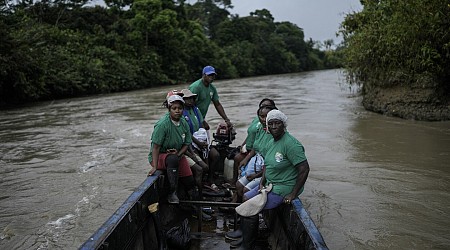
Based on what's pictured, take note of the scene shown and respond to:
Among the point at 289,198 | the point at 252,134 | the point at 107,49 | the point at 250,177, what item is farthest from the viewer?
the point at 107,49

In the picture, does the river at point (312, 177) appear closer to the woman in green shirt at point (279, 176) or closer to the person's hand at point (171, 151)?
the woman in green shirt at point (279, 176)

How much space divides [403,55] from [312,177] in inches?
287

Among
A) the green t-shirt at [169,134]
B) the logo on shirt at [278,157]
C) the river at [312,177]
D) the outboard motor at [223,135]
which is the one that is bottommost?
the river at [312,177]

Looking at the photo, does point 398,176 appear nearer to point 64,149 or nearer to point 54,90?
point 64,149

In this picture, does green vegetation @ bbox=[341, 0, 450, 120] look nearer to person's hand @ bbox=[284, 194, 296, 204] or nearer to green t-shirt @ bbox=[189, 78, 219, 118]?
green t-shirt @ bbox=[189, 78, 219, 118]

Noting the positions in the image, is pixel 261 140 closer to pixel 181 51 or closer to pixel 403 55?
pixel 403 55

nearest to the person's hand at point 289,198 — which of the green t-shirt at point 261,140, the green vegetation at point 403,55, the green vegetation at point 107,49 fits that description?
the green t-shirt at point 261,140

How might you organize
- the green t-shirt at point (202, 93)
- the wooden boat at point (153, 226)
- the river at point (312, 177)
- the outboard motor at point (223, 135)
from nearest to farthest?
the wooden boat at point (153, 226)
the river at point (312, 177)
the outboard motor at point (223, 135)
the green t-shirt at point (202, 93)

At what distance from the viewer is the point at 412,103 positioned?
13.6 meters

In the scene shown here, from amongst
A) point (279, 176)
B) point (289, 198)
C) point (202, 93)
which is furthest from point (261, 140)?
point (202, 93)

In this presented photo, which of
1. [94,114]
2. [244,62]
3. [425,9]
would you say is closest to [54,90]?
[94,114]

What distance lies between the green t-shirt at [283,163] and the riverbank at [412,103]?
10.4 metres

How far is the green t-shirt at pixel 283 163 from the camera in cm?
386

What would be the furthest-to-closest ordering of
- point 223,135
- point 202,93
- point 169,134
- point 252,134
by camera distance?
point 202,93 < point 223,135 < point 252,134 < point 169,134
